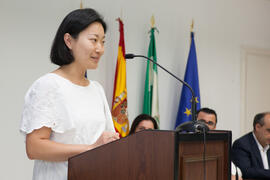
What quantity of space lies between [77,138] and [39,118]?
7.8 inches

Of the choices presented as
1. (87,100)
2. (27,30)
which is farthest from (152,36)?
(87,100)

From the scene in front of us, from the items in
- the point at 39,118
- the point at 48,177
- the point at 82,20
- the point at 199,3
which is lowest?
the point at 48,177

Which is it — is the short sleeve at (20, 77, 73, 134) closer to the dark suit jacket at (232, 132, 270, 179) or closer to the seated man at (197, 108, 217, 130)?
the seated man at (197, 108, 217, 130)

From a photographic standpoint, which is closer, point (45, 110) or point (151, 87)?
point (45, 110)

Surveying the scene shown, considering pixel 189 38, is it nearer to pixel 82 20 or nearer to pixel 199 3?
pixel 199 3

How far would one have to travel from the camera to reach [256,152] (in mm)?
4547

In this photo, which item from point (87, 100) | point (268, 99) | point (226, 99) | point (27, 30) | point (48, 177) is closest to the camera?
point (48, 177)

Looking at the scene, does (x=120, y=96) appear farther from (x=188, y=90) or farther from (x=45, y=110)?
(x=45, y=110)

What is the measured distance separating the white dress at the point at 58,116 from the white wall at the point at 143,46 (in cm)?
255

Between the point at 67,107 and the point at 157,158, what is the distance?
0.55 m

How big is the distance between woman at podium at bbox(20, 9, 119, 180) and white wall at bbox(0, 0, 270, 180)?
98.2 inches

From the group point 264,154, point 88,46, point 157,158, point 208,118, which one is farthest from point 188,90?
point 157,158

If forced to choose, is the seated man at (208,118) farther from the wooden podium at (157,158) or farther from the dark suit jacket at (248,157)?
the wooden podium at (157,158)

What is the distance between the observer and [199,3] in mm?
6238
